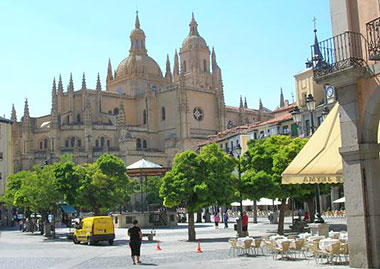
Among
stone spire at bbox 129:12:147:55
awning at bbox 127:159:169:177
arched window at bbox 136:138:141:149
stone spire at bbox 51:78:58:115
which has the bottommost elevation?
awning at bbox 127:159:169:177

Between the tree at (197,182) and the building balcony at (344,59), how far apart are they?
13.3 meters

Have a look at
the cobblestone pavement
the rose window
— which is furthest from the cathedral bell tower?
the cobblestone pavement

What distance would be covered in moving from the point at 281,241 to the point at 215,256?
320 centimetres

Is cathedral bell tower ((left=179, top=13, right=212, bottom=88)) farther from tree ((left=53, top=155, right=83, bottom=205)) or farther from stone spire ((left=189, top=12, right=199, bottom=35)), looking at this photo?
tree ((left=53, top=155, right=83, bottom=205))

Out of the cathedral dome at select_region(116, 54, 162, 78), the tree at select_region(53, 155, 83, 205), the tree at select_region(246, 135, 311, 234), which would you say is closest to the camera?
the tree at select_region(246, 135, 311, 234)

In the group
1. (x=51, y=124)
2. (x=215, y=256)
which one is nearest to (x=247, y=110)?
(x=51, y=124)

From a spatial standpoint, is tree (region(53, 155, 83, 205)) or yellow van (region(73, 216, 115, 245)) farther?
tree (region(53, 155, 83, 205))

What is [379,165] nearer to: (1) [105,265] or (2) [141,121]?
(1) [105,265]

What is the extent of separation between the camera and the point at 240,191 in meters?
26.2

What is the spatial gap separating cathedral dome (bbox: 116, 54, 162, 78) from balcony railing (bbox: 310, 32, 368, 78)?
3443 inches

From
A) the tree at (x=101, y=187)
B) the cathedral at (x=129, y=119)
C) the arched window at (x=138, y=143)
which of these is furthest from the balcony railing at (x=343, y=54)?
the arched window at (x=138, y=143)

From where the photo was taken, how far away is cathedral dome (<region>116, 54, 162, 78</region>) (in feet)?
327

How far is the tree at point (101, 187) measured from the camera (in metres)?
31.3

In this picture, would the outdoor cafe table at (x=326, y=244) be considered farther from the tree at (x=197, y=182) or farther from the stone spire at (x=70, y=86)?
the stone spire at (x=70, y=86)
